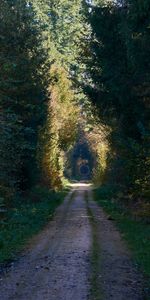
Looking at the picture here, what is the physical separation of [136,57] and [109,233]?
6.73 metres

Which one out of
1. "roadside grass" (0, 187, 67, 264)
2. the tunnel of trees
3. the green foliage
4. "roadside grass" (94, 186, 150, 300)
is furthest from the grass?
the tunnel of trees

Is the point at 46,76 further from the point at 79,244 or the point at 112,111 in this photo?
the point at 79,244

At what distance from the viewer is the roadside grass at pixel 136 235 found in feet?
43.5

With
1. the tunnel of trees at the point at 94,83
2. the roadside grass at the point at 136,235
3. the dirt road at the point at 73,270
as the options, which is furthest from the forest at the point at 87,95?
the dirt road at the point at 73,270

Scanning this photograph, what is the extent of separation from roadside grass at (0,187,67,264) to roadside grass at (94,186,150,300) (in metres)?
3.42

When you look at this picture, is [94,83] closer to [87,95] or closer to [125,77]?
[87,95]

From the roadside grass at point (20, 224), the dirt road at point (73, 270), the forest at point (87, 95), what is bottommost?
the dirt road at point (73, 270)

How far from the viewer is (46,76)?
103 ft

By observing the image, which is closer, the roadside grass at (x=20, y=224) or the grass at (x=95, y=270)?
the grass at (x=95, y=270)

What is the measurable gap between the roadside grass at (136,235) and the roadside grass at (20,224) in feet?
11.2

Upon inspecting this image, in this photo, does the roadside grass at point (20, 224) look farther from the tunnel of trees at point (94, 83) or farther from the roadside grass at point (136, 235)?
the roadside grass at point (136, 235)

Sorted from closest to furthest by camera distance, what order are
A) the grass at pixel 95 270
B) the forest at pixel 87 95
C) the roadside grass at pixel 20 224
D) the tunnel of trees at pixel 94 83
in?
the grass at pixel 95 270 < the roadside grass at pixel 20 224 < the forest at pixel 87 95 < the tunnel of trees at pixel 94 83

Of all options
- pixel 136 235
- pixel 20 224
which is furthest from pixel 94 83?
pixel 136 235

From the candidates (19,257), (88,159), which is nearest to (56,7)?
(88,159)
